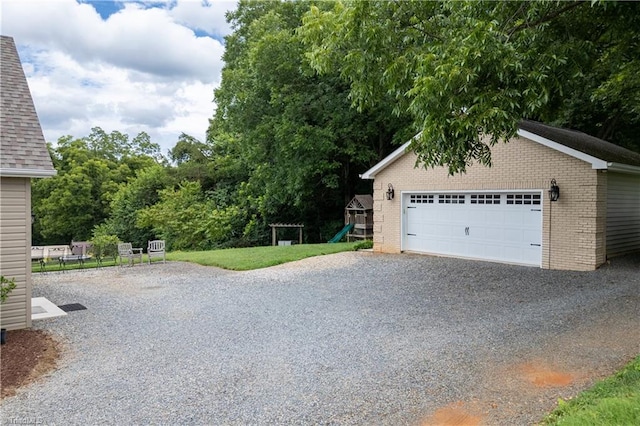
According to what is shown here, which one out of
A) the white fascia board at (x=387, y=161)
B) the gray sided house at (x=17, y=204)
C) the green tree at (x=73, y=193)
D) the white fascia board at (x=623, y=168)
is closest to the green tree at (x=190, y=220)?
the green tree at (x=73, y=193)

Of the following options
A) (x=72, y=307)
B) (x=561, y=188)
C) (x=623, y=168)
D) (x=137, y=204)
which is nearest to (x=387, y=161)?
(x=561, y=188)

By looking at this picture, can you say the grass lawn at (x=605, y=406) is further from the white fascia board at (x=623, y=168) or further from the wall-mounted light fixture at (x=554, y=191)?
the white fascia board at (x=623, y=168)

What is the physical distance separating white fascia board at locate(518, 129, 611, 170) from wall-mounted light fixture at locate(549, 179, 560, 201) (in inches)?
30.8

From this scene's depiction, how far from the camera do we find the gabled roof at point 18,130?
6.68 meters

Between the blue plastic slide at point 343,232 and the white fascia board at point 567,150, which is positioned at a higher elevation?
the white fascia board at point 567,150

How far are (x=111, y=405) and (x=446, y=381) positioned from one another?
10.9ft

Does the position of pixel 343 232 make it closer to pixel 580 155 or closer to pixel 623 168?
pixel 580 155

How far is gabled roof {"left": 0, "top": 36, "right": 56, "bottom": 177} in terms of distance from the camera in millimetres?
6680

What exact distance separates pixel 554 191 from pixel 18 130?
11.5 metres

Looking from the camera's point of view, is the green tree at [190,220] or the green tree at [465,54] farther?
the green tree at [190,220]

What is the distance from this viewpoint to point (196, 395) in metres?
4.36

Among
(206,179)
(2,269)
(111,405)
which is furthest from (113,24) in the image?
(206,179)

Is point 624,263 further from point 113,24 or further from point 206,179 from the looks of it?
point 206,179

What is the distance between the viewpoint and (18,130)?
7219mm
